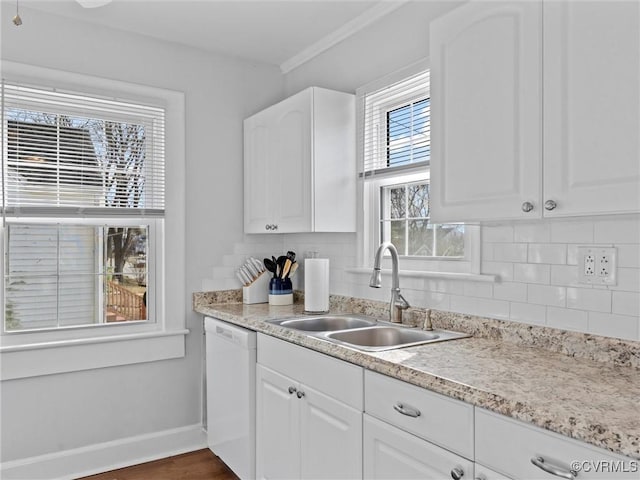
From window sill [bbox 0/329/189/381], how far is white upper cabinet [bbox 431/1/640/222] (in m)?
1.97

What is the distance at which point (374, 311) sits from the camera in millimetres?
2684

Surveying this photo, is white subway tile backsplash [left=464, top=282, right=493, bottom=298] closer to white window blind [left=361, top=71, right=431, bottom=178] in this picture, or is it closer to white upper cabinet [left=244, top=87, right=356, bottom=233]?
white window blind [left=361, top=71, right=431, bottom=178]

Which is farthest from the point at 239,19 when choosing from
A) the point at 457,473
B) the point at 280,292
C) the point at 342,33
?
the point at 457,473

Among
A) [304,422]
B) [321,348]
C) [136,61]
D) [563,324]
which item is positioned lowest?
[304,422]

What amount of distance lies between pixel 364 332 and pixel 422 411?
2.77 ft

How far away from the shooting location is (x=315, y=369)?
6.63 ft

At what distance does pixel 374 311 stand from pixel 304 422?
79 cm

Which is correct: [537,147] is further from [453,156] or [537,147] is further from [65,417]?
[65,417]

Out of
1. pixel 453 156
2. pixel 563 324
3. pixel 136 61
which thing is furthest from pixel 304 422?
pixel 136 61

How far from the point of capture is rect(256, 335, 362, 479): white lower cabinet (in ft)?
6.01

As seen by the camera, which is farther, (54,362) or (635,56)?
(54,362)

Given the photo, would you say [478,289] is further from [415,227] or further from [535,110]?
[535,110]

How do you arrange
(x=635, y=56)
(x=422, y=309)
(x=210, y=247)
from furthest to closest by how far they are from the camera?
1. (x=210, y=247)
2. (x=422, y=309)
3. (x=635, y=56)

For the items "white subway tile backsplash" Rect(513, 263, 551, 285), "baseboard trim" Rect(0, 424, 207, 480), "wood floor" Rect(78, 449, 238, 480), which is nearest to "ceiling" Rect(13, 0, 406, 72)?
"white subway tile backsplash" Rect(513, 263, 551, 285)
